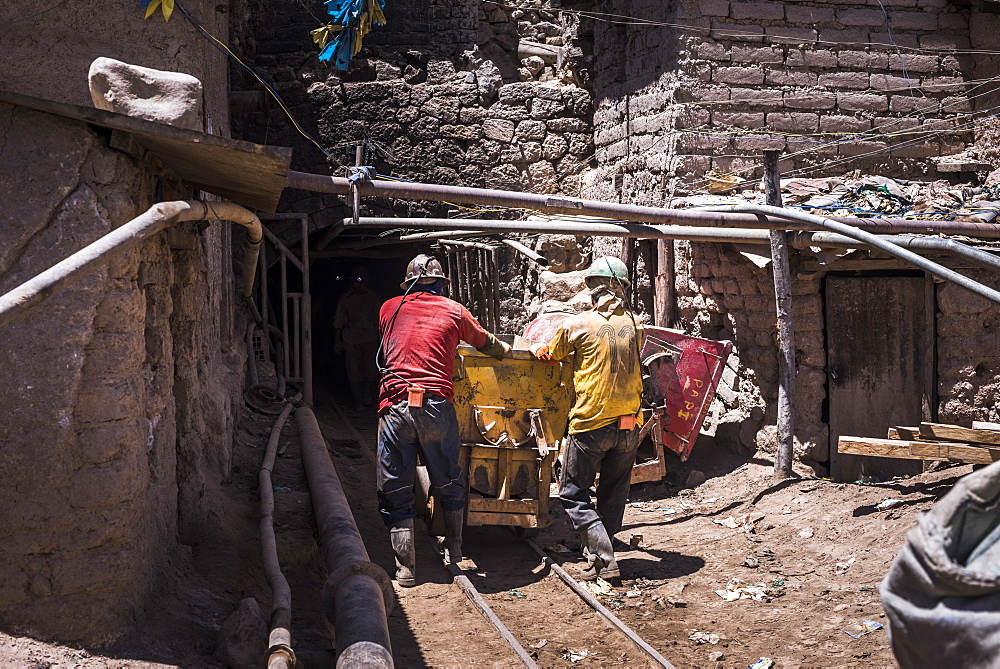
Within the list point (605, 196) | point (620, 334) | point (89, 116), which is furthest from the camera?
point (605, 196)

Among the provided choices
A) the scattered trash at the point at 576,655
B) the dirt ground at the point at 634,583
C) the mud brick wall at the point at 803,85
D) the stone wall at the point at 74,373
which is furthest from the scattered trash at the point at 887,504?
the stone wall at the point at 74,373

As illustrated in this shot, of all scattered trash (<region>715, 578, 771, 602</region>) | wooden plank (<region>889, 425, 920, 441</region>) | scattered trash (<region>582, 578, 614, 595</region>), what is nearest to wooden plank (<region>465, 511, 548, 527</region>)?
scattered trash (<region>582, 578, 614, 595</region>)

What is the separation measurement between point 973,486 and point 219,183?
4.22 metres

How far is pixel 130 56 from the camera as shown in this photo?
13.8 feet

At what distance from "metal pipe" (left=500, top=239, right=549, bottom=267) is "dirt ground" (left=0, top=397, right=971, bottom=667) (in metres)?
3.40

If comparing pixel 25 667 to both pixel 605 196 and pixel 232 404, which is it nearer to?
pixel 232 404

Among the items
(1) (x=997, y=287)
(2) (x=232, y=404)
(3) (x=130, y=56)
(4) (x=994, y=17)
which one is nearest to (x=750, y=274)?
(1) (x=997, y=287)

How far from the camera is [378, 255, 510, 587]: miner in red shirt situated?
5.73 metres

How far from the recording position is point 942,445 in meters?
6.38

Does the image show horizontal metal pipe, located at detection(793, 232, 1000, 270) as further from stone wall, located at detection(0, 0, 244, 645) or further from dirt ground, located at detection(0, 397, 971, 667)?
stone wall, located at detection(0, 0, 244, 645)

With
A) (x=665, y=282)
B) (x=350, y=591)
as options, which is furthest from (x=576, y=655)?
(x=665, y=282)

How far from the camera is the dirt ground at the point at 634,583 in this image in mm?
4332

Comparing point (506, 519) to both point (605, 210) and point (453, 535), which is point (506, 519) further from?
point (605, 210)

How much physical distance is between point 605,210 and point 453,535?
2716 millimetres
